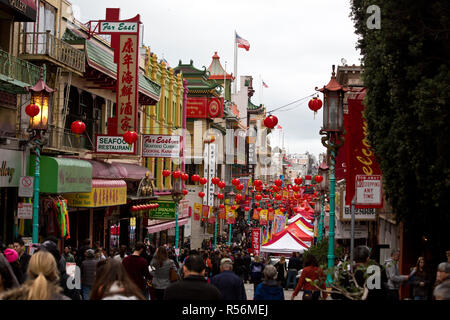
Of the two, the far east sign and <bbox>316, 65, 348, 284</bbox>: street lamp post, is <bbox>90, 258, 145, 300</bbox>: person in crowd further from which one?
<bbox>316, 65, 348, 284</bbox>: street lamp post

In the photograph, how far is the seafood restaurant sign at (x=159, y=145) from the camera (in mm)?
33406

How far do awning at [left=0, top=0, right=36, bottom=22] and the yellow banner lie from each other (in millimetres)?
6802

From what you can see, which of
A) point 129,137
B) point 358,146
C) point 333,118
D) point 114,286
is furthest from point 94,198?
point 114,286

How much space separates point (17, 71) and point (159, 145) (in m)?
14.0

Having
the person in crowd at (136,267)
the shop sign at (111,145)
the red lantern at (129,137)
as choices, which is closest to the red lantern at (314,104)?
the person in crowd at (136,267)

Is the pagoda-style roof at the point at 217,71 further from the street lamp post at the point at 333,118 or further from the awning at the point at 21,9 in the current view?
the street lamp post at the point at 333,118

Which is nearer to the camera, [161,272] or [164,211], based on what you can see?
[161,272]

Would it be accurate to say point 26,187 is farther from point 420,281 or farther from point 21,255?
point 420,281

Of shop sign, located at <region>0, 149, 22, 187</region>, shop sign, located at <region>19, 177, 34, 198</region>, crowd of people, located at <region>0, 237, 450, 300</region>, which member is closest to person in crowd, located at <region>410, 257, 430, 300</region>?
crowd of people, located at <region>0, 237, 450, 300</region>

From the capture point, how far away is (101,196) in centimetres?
2630

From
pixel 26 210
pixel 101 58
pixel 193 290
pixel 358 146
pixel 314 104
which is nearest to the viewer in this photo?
pixel 193 290

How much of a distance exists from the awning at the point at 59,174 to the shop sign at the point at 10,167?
72 cm
